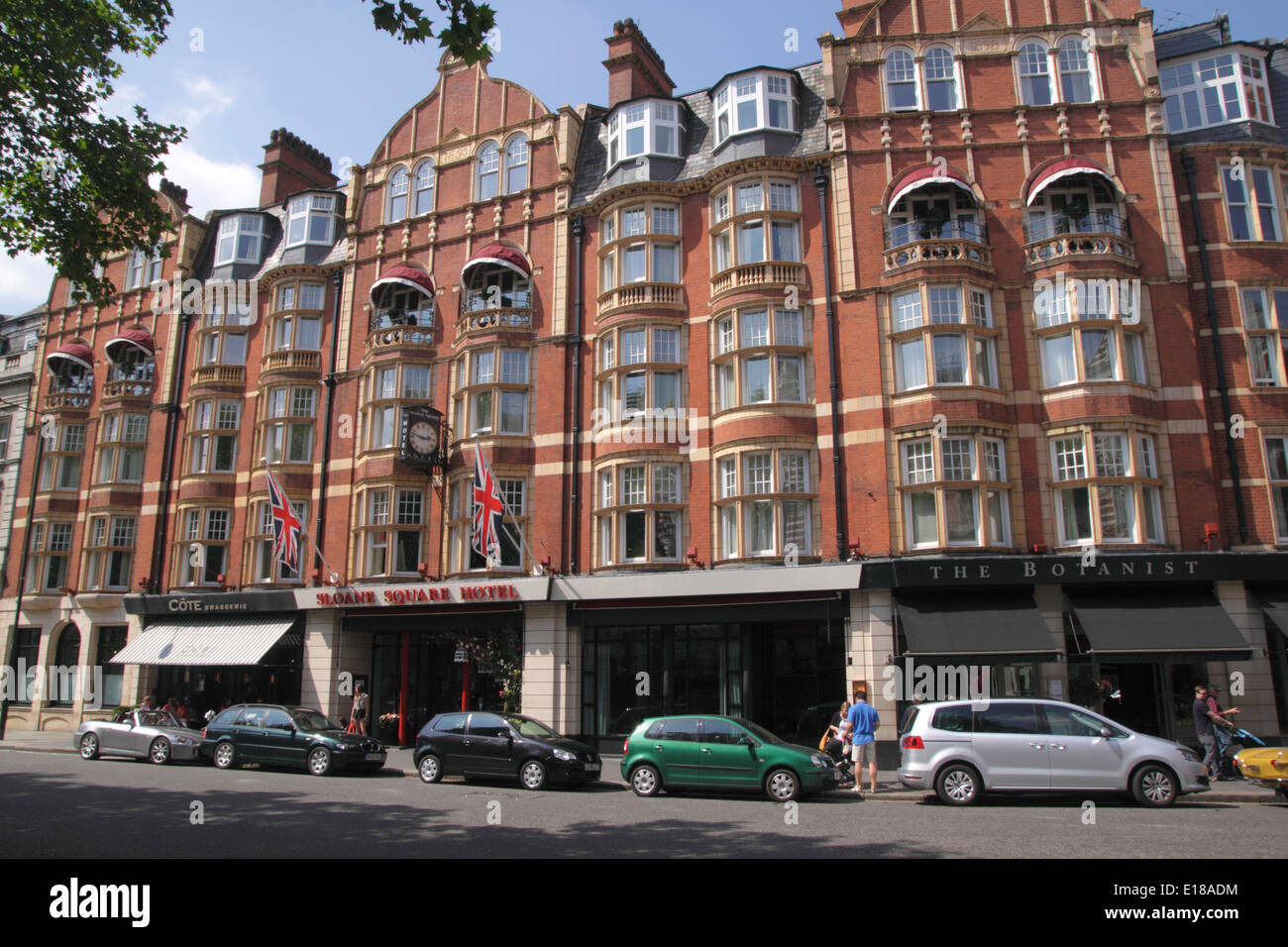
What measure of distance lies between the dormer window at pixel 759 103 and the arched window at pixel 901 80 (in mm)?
2618

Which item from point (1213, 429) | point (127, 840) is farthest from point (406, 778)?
point (1213, 429)

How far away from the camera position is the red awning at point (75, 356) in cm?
3412

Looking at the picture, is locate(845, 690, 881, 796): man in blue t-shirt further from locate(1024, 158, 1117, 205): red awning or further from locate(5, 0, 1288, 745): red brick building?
locate(1024, 158, 1117, 205): red awning

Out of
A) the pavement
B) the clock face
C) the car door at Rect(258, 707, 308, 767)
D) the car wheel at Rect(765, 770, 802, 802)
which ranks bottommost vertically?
the pavement

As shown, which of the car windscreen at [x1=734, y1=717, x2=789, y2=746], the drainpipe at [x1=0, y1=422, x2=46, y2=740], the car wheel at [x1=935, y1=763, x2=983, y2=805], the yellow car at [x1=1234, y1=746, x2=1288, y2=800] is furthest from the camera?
the drainpipe at [x1=0, y1=422, x2=46, y2=740]

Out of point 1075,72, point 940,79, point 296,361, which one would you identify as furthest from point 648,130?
point 296,361

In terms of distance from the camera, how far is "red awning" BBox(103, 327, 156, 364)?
32.9 m

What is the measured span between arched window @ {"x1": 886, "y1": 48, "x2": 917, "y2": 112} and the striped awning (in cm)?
2282

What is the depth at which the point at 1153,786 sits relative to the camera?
548 inches

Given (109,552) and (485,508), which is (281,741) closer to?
(485,508)

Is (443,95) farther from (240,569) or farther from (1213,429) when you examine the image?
(1213,429)

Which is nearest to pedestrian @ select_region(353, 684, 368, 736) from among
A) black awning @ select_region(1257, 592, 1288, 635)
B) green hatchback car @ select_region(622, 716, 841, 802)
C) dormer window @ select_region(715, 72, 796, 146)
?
green hatchback car @ select_region(622, 716, 841, 802)

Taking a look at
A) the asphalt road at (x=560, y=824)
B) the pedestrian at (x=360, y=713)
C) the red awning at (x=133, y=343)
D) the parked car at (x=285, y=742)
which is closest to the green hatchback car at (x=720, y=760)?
the asphalt road at (x=560, y=824)

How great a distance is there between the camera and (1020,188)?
74.2 feet
